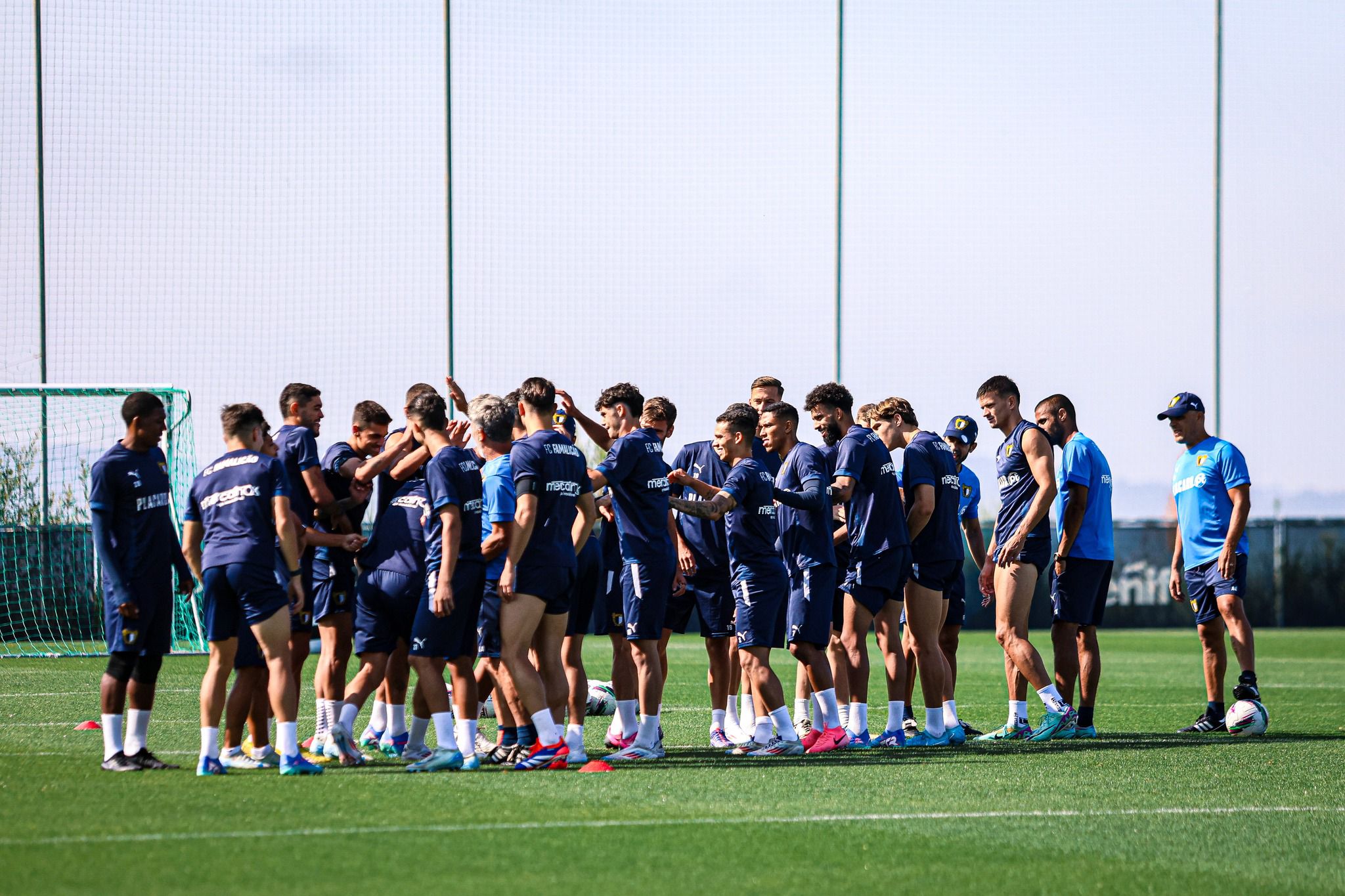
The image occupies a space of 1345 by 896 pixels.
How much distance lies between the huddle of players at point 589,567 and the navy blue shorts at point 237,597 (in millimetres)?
12

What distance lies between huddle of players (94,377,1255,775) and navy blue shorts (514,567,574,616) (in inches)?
0.6

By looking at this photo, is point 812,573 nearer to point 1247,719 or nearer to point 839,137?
point 1247,719

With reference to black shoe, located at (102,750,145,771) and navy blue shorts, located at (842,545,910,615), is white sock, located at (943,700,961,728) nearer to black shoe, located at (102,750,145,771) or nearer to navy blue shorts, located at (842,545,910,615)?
navy blue shorts, located at (842,545,910,615)

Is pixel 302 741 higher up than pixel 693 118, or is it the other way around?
pixel 693 118

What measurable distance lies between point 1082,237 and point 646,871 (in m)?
19.7

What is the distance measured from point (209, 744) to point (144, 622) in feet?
2.93

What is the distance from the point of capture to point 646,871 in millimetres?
5230

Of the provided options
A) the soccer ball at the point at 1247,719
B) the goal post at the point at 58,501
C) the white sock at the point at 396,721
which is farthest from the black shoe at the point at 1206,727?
the goal post at the point at 58,501

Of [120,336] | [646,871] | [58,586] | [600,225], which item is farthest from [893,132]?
[646,871]

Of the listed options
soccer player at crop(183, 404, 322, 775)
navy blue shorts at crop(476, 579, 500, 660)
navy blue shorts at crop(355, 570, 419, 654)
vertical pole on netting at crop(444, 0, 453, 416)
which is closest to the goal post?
vertical pole on netting at crop(444, 0, 453, 416)

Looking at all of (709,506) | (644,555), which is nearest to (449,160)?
(644,555)

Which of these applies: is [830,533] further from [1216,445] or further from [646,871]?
[646,871]

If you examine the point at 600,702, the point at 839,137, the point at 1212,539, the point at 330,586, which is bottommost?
the point at 600,702

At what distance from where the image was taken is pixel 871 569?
9.38m
